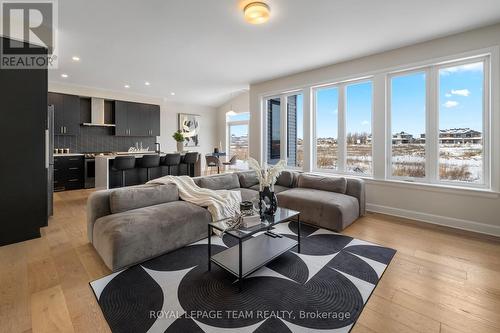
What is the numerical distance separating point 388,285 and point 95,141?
23.6ft

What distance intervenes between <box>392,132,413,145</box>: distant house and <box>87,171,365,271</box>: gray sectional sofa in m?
1.03

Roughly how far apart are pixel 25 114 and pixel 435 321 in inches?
174

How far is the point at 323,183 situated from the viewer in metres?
3.95

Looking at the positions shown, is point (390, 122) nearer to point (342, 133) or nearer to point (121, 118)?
point (342, 133)

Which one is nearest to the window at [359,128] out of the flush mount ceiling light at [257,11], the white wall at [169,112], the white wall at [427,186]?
the white wall at [427,186]

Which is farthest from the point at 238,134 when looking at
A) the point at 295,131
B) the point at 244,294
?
the point at 244,294

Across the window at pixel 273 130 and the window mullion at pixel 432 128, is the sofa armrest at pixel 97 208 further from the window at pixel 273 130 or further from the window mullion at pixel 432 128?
the window mullion at pixel 432 128

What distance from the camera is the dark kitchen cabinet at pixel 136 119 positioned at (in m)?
6.57

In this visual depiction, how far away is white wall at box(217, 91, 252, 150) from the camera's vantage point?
8.22 m

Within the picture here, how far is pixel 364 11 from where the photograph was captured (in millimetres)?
2838

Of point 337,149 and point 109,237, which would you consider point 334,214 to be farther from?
point 109,237

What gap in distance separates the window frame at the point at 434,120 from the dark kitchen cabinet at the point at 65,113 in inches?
278

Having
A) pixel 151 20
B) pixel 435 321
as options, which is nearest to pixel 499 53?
pixel 435 321

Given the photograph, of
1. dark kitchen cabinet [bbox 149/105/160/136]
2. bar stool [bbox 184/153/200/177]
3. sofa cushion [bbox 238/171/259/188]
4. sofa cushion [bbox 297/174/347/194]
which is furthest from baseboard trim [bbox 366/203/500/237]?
dark kitchen cabinet [bbox 149/105/160/136]
